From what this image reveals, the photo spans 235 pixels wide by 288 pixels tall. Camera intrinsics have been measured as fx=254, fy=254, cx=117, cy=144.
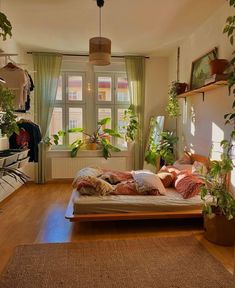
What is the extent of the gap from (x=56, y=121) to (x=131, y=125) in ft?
5.61

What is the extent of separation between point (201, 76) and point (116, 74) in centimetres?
226

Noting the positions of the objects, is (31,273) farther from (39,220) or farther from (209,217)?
(209,217)

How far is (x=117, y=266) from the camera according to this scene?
7.56 ft

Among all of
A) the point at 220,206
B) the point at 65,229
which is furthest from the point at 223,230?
the point at 65,229

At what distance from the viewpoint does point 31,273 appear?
7.16 feet

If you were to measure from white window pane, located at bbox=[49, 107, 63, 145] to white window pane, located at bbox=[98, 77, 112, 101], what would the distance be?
0.96 metres

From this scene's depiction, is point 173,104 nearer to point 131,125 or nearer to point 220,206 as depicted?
point 131,125

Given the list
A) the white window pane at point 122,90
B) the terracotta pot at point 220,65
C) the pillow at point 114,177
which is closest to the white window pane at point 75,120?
the white window pane at point 122,90

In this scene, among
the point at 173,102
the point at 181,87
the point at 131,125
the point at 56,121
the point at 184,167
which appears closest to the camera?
the point at 184,167

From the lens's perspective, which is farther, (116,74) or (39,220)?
(116,74)

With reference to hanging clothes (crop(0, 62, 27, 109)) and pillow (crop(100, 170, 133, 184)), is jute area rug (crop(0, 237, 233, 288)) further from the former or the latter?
hanging clothes (crop(0, 62, 27, 109))

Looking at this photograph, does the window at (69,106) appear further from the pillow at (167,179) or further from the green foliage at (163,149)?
the pillow at (167,179)

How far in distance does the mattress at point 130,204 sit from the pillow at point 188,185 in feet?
0.26

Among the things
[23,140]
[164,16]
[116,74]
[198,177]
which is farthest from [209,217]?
[116,74]
